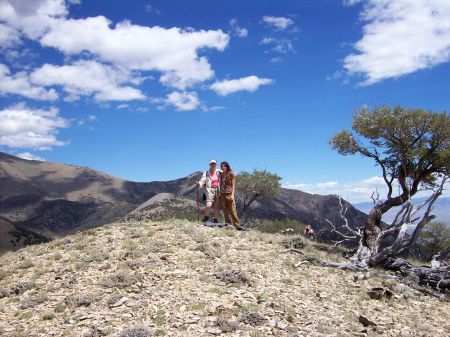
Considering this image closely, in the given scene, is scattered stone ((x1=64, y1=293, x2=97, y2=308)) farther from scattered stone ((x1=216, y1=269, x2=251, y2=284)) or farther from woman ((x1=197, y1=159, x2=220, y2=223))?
woman ((x1=197, y1=159, x2=220, y2=223))

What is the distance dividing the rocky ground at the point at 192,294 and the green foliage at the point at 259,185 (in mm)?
38510

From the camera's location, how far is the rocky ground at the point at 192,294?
1080 cm

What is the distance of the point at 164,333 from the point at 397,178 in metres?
18.1

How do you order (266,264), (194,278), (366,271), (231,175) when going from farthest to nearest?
(231,175), (366,271), (266,264), (194,278)

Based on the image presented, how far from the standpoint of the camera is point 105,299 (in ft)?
39.6

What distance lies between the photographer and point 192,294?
12.4 metres

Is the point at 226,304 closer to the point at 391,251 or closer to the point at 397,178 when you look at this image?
the point at 391,251

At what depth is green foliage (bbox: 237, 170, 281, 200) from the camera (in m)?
56.8

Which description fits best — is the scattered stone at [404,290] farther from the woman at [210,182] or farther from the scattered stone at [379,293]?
the woman at [210,182]

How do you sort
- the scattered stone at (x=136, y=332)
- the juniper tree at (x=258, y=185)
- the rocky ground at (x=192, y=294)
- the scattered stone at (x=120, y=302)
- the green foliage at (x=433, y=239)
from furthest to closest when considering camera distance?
the juniper tree at (x=258, y=185) < the green foliage at (x=433, y=239) < the scattered stone at (x=120, y=302) < the rocky ground at (x=192, y=294) < the scattered stone at (x=136, y=332)

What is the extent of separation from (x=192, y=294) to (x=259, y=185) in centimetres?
4486

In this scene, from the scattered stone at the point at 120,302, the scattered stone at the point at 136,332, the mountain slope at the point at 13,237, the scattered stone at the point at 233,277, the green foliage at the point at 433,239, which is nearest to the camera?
the scattered stone at the point at 136,332

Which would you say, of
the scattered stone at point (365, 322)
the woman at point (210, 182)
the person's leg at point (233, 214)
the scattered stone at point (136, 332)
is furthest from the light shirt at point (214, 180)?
the scattered stone at point (136, 332)

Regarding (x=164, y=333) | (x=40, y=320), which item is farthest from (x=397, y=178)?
(x=40, y=320)
